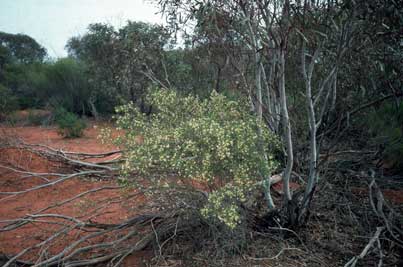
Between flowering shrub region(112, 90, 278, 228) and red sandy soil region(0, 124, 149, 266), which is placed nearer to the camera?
flowering shrub region(112, 90, 278, 228)

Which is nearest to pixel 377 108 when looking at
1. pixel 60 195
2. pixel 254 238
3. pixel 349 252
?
pixel 349 252

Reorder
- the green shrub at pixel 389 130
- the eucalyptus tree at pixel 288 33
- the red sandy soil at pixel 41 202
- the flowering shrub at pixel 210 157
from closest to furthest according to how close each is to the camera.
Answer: the flowering shrub at pixel 210 157 < the eucalyptus tree at pixel 288 33 < the red sandy soil at pixel 41 202 < the green shrub at pixel 389 130

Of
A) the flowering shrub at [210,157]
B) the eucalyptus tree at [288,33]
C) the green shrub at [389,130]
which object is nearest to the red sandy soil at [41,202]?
the flowering shrub at [210,157]

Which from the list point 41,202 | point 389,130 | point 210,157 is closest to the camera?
point 210,157

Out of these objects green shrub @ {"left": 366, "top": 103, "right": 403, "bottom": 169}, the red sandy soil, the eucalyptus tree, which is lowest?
the red sandy soil

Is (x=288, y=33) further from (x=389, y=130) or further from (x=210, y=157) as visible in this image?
(x=389, y=130)

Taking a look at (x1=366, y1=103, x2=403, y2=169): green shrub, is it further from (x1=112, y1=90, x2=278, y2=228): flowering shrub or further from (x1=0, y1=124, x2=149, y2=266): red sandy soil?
(x1=0, y1=124, x2=149, y2=266): red sandy soil

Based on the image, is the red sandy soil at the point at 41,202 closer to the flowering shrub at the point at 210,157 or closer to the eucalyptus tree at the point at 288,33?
the flowering shrub at the point at 210,157

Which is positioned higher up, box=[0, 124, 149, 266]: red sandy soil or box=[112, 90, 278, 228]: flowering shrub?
box=[112, 90, 278, 228]: flowering shrub

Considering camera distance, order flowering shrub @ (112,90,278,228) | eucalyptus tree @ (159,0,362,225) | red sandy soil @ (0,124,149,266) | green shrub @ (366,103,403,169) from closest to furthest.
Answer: flowering shrub @ (112,90,278,228), eucalyptus tree @ (159,0,362,225), red sandy soil @ (0,124,149,266), green shrub @ (366,103,403,169)

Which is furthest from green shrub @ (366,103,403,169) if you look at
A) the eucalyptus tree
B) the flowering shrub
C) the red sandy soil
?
the red sandy soil

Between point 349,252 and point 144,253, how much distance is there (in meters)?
2.14

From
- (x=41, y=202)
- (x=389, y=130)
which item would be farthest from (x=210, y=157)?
(x=41, y=202)

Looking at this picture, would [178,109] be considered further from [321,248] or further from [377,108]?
[377,108]
